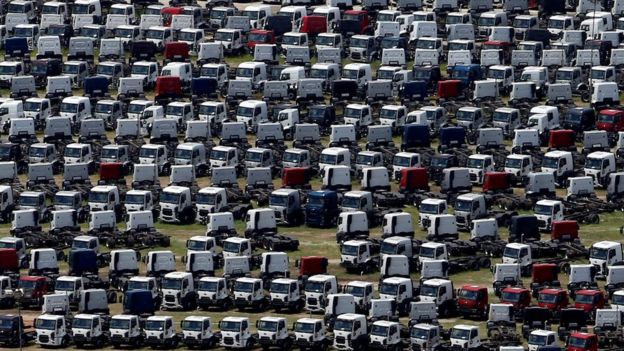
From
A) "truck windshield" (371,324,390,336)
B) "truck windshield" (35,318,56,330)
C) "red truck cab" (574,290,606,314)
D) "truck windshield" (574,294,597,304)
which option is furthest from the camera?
"truck windshield" (574,294,597,304)

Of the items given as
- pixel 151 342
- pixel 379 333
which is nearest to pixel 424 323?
pixel 379 333

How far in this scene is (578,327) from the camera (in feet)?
641

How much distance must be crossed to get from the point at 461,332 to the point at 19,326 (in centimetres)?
2654

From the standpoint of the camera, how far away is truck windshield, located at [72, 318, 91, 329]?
195125 mm

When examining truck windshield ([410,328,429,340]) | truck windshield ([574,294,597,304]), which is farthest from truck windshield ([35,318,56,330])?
truck windshield ([574,294,597,304])

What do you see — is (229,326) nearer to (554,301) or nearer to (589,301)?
(554,301)

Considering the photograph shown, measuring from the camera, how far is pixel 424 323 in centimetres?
19500

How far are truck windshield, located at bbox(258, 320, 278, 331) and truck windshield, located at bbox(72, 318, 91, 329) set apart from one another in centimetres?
1031

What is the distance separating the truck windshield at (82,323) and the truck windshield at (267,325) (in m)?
10.3

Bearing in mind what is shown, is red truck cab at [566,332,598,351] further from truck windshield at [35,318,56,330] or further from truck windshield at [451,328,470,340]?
truck windshield at [35,318,56,330]

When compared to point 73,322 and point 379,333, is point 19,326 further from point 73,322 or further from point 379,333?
point 379,333

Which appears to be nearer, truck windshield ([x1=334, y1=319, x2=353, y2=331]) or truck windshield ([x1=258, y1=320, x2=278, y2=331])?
truck windshield ([x1=334, y1=319, x2=353, y2=331])

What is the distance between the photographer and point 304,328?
634 feet

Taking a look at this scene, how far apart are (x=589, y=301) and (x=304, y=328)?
18.5 metres
